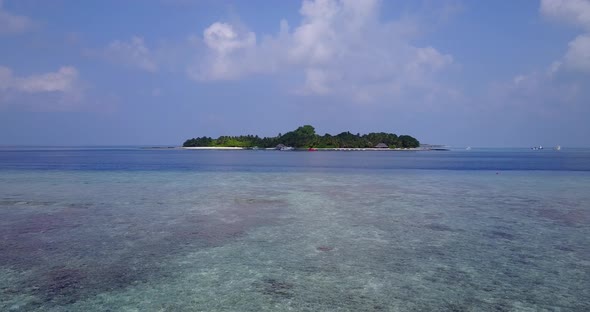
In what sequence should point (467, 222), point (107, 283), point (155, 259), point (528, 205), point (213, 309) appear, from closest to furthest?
point (213, 309) < point (107, 283) < point (155, 259) < point (467, 222) < point (528, 205)

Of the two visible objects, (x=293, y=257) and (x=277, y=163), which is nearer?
(x=293, y=257)

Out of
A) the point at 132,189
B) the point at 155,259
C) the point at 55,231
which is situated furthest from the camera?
the point at 132,189

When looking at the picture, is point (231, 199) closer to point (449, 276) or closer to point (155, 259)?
point (155, 259)

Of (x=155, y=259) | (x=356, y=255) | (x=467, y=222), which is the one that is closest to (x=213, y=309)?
(x=155, y=259)

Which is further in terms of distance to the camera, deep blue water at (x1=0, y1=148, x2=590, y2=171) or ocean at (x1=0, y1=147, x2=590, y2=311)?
deep blue water at (x1=0, y1=148, x2=590, y2=171)

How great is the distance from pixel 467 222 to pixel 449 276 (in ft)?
24.6

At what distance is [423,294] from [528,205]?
15.9m

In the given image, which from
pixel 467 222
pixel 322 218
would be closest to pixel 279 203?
pixel 322 218

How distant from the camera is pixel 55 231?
13.6 m

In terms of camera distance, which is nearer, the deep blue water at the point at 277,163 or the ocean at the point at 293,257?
the ocean at the point at 293,257

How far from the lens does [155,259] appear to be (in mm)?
10344

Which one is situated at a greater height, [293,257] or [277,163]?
[293,257]

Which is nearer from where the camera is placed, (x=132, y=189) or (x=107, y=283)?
(x=107, y=283)

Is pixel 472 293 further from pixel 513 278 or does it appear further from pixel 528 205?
pixel 528 205
